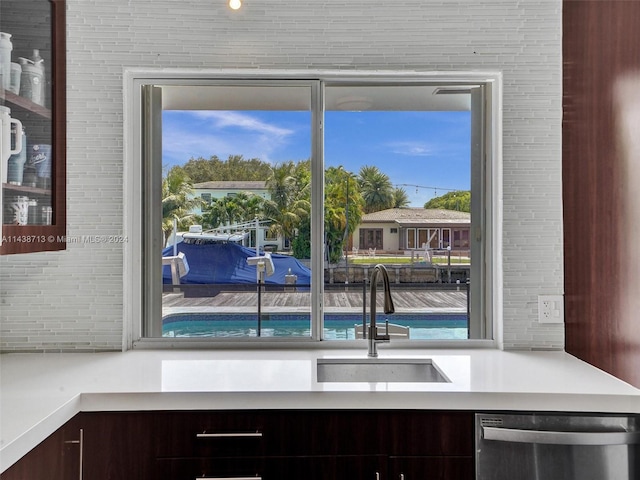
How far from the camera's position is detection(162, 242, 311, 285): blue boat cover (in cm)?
209

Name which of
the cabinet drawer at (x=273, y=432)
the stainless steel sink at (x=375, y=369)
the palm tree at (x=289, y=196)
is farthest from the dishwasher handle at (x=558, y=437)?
the palm tree at (x=289, y=196)

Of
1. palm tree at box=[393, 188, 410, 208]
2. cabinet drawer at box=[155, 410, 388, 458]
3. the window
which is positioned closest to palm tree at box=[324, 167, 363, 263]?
the window

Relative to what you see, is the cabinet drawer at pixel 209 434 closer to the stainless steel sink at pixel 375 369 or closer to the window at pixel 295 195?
the stainless steel sink at pixel 375 369

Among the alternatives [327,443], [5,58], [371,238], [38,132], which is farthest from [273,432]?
[5,58]

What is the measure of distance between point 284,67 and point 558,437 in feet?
5.56

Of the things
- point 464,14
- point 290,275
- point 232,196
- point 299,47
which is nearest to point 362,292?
point 290,275

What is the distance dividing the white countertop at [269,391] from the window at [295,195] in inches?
17.0

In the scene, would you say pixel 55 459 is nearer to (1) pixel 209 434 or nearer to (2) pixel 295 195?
(1) pixel 209 434

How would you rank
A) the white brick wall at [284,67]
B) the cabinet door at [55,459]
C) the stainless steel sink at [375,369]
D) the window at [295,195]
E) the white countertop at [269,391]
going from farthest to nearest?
the window at [295,195] < the white brick wall at [284,67] < the stainless steel sink at [375,369] < the white countertop at [269,391] < the cabinet door at [55,459]

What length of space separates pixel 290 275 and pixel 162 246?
0.59 metres

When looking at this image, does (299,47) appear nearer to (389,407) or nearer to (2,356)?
(389,407)

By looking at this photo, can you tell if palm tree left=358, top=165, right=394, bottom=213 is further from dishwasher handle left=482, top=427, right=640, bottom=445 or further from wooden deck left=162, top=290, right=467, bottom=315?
dishwasher handle left=482, top=427, right=640, bottom=445

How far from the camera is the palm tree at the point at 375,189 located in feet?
6.88

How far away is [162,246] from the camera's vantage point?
6.87ft
